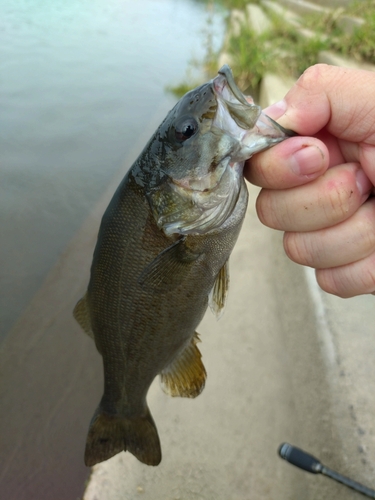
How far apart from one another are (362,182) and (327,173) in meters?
0.12

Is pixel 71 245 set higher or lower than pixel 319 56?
lower

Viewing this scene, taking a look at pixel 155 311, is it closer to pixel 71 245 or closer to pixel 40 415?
pixel 40 415

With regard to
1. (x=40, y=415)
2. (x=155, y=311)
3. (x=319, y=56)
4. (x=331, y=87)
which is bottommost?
(x=40, y=415)

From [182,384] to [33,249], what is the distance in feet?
7.13

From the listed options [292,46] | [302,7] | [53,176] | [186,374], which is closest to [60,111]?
[53,176]

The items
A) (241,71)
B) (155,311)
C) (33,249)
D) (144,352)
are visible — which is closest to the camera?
(155,311)

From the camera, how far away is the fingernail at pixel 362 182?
1.23 metres

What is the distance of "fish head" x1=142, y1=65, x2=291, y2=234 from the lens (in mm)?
1154

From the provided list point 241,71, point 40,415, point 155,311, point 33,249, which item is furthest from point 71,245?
point 241,71

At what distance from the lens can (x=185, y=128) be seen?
1.24m

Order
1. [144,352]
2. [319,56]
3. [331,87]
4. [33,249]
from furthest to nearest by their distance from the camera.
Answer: [319,56] → [33,249] → [144,352] → [331,87]

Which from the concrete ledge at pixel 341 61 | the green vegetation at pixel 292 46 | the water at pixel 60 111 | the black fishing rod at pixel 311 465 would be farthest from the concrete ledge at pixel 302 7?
the black fishing rod at pixel 311 465

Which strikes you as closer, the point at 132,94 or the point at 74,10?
the point at 132,94

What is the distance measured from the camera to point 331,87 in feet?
3.92
